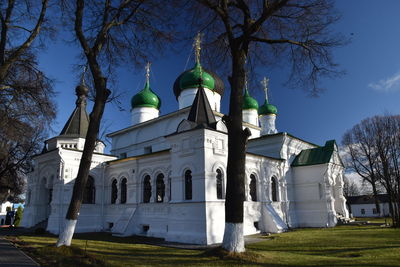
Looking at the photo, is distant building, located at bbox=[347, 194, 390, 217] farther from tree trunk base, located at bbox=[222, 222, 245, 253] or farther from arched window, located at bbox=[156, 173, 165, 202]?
tree trunk base, located at bbox=[222, 222, 245, 253]

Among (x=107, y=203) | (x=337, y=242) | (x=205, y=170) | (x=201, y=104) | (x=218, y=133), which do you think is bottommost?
(x=337, y=242)

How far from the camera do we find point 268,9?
9.39m

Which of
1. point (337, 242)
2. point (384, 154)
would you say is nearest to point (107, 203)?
point (337, 242)

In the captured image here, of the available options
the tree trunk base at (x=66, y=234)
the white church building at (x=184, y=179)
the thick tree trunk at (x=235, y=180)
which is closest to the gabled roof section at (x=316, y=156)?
the white church building at (x=184, y=179)

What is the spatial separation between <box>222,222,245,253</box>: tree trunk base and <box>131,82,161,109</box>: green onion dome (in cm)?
1836

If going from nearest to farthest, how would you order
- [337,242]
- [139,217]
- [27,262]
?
[27,262] → [337,242] → [139,217]

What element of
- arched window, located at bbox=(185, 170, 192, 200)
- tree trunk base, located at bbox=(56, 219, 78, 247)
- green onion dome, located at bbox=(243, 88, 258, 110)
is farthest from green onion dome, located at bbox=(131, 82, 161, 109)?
tree trunk base, located at bbox=(56, 219, 78, 247)

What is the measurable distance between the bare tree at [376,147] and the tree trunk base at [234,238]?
1769 centimetres

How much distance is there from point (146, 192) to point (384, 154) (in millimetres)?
19401

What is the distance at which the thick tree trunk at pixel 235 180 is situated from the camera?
8.62 metres

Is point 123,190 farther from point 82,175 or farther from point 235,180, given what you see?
point 235,180

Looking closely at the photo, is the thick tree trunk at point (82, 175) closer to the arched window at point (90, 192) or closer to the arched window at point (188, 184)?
the arched window at point (188, 184)

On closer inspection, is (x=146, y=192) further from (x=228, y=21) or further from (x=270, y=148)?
(x=228, y=21)

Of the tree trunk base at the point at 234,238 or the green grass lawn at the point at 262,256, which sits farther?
the tree trunk base at the point at 234,238
